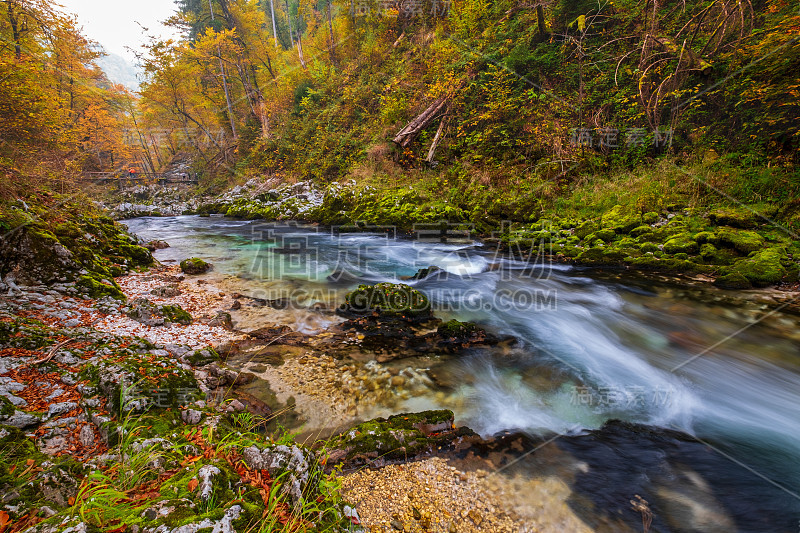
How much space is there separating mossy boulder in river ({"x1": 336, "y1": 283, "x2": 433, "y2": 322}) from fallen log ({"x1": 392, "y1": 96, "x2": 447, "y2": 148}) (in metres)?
10.9

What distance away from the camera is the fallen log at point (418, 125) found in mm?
14664

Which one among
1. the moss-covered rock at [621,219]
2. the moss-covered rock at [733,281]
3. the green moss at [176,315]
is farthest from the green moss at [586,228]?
the green moss at [176,315]

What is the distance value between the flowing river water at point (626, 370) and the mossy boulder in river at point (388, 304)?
0.47m

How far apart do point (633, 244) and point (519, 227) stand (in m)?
3.35

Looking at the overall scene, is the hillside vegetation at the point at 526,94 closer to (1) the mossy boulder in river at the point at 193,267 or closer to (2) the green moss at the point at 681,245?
(2) the green moss at the point at 681,245

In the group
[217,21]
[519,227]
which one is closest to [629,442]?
[519,227]

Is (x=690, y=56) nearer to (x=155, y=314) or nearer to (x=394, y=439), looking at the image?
(x=394, y=439)

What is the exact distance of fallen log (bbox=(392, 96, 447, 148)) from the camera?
48.1 feet

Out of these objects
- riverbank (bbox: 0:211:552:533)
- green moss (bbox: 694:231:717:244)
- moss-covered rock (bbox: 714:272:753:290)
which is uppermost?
green moss (bbox: 694:231:717:244)

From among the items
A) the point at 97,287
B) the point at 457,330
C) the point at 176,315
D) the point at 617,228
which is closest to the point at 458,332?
the point at 457,330

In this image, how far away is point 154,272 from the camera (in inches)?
298

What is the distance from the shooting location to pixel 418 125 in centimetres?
1470

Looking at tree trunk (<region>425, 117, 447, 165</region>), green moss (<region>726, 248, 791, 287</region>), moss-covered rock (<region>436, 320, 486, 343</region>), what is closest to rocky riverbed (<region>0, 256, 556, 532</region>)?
moss-covered rock (<region>436, 320, 486, 343</region>)

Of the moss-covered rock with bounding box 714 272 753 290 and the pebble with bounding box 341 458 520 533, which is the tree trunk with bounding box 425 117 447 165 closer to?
the moss-covered rock with bounding box 714 272 753 290
